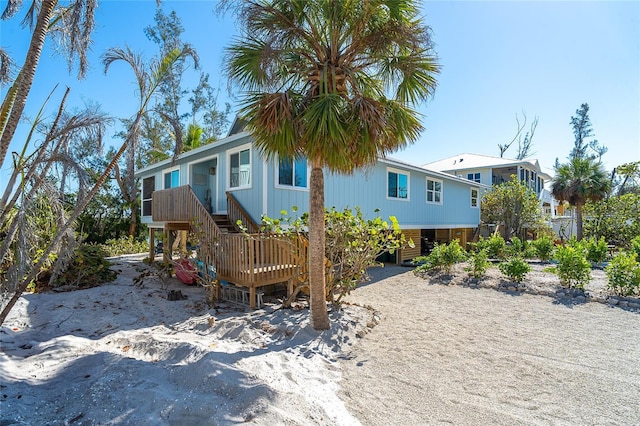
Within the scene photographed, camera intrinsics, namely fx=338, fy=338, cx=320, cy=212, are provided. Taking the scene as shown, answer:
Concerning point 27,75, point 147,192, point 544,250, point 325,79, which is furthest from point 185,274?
point 544,250

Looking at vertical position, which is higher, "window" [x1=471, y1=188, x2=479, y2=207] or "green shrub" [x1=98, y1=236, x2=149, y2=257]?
→ "window" [x1=471, y1=188, x2=479, y2=207]

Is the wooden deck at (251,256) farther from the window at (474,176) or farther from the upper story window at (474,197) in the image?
the window at (474,176)

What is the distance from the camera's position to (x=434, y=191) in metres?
16.9

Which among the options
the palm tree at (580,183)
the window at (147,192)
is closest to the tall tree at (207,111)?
the window at (147,192)

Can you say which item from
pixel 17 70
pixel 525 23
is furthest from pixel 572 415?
pixel 525 23

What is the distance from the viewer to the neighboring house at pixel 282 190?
9859 millimetres

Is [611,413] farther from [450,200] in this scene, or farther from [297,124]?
[450,200]

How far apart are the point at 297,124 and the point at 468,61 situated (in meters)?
9.70

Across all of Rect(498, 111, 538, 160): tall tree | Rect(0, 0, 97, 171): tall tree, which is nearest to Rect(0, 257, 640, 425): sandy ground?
Rect(0, 0, 97, 171): tall tree

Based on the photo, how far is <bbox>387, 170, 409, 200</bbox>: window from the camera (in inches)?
547

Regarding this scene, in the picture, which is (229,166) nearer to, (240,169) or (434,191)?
(240,169)

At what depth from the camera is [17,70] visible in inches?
199

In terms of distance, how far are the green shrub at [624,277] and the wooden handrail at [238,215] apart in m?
9.45

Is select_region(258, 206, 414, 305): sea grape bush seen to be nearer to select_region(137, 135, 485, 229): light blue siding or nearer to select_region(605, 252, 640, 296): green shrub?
select_region(137, 135, 485, 229): light blue siding
